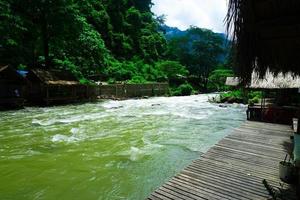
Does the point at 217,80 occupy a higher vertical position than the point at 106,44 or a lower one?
lower

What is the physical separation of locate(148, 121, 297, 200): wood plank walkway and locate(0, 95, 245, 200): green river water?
4.12ft

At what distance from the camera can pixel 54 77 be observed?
22.8 m

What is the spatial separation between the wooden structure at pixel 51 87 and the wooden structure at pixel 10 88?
6.69ft

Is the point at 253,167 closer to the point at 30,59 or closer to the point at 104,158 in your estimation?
the point at 104,158

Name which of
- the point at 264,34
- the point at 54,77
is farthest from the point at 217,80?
the point at 264,34

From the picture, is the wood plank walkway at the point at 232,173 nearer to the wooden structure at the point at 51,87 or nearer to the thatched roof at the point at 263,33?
the thatched roof at the point at 263,33

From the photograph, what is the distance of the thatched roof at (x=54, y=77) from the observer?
2183 centimetres

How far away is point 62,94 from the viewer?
944 inches

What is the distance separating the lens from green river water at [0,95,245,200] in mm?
6051

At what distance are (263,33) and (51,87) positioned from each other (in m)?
21.5

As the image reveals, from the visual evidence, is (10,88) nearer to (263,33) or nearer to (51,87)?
(51,87)

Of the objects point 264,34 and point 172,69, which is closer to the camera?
point 264,34

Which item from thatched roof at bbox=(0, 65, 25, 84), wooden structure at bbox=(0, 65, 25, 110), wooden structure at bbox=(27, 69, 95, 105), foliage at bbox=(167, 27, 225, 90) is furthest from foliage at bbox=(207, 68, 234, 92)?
thatched roof at bbox=(0, 65, 25, 84)

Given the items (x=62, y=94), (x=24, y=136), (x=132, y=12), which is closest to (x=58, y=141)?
(x=24, y=136)
